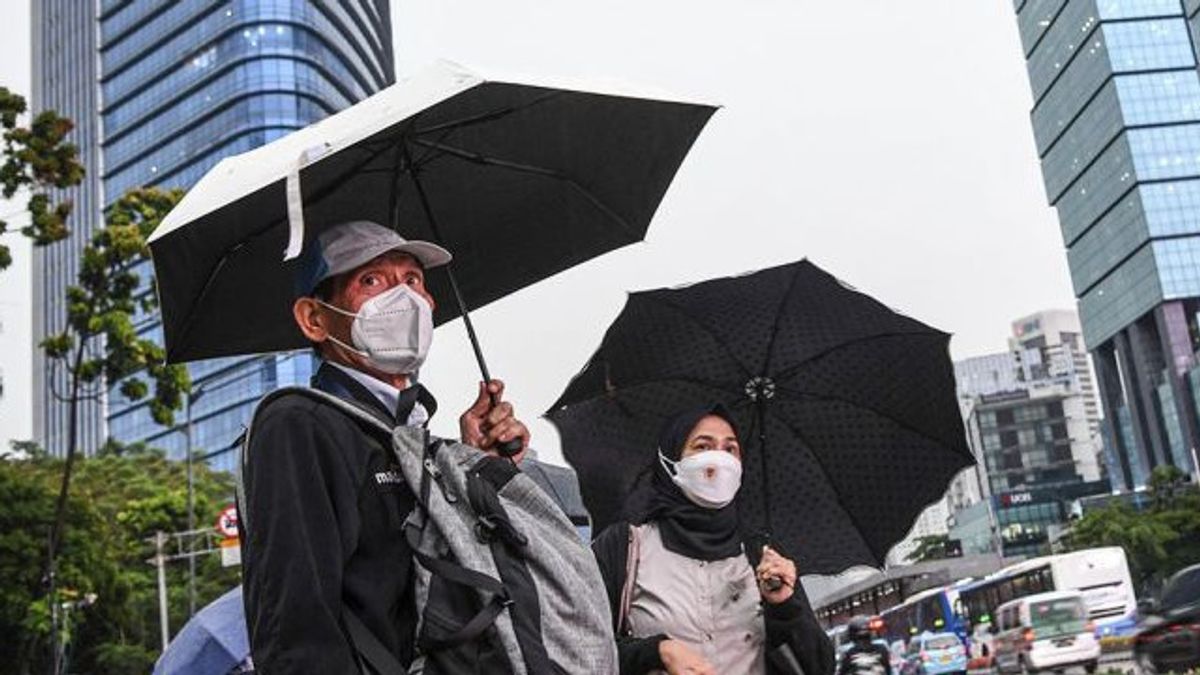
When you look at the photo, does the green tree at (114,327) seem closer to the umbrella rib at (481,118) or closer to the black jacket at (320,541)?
→ the umbrella rib at (481,118)

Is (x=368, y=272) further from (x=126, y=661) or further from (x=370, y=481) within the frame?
(x=126, y=661)

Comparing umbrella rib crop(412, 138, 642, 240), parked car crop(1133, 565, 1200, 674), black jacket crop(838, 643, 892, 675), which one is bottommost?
parked car crop(1133, 565, 1200, 674)

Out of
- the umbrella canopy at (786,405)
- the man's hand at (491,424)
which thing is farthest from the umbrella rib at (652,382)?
the man's hand at (491,424)

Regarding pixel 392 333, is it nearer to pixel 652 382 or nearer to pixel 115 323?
pixel 652 382

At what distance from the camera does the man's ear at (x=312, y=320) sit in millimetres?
2496

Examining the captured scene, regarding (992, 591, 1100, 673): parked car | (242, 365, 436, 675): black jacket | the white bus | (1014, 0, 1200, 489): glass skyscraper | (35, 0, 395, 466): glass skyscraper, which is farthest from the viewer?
(35, 0, 395, 466): glass skyscraper

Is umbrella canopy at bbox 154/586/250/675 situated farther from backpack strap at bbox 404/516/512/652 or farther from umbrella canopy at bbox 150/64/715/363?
backpack strap at bbox 404/516/512/652

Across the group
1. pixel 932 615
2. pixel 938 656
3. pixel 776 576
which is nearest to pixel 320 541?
pixel 776 576

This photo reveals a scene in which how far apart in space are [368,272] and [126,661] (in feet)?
132

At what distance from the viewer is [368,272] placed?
8.27ft

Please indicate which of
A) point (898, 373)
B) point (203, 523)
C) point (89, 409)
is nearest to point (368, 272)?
point (898, 373)

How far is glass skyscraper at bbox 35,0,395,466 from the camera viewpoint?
9944 centimetres

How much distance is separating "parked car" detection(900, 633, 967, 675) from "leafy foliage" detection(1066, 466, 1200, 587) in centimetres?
3720

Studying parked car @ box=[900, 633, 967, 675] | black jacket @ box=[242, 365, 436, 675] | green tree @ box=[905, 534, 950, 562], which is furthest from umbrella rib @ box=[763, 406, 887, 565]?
Result: green tree @ box=[905, 534, 950, 562]
